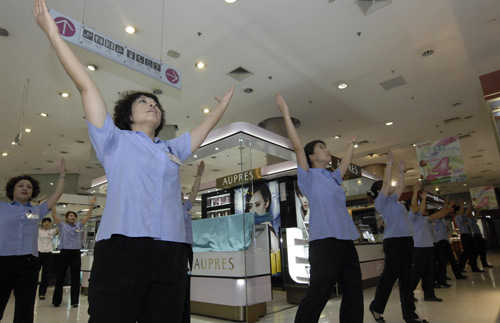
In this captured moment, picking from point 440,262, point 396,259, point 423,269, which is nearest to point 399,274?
point 396,259

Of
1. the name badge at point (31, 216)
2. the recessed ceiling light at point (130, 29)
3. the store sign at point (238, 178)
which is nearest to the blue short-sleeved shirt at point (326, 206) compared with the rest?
Answer: the store sign at point (238, 178)

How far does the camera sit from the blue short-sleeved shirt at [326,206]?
2.31 meters

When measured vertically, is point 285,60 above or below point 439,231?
above

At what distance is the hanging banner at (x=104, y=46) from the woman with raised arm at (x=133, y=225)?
240 cm

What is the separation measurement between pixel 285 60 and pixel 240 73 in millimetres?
951

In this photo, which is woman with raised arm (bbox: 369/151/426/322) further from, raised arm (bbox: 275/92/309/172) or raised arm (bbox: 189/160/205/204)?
raised arm (bbox: 189/160/205/204)

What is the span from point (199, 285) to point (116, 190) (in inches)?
144

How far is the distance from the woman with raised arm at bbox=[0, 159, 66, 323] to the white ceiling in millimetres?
1704

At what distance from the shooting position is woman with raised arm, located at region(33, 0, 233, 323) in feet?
3.41

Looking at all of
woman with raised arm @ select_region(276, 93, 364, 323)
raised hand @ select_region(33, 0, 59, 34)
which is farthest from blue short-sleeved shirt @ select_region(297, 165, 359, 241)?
raised hand @ select_region(33, 0, 59, 34)

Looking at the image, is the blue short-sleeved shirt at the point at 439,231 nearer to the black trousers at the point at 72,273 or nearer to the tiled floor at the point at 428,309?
the tiled floor at the point at 428,309

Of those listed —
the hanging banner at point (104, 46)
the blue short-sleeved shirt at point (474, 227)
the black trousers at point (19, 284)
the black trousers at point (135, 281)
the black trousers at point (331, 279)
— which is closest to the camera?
the black trousers at point (135, 281)

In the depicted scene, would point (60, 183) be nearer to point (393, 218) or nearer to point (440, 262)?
point (393, 218)

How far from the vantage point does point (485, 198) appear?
17516 millimetres
